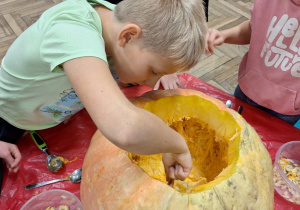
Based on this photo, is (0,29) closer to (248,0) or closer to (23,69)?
(23,69)

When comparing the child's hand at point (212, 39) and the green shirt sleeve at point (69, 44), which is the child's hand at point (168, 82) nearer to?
the child's hand at point (212, 39)

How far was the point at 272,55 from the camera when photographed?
2.91 ft

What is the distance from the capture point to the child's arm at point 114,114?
0.43 m

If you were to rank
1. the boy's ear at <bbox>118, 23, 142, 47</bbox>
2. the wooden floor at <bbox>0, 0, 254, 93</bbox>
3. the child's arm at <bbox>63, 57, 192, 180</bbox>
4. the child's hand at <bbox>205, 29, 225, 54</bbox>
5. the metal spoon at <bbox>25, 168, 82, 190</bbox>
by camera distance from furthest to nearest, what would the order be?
the wooden floor at <bbox>0, 0, 254, 93</bbox> < the child's hand at <bbox>205, 29, 225, 54</bbox> < the metal spoon at <bbox>25, 168, 82, 190</bbox> < the boy's ear at <bbox>118, 23, 142, 47</bbox> < the child's arm at <bbox>63, 57, 192, 180</bbox>

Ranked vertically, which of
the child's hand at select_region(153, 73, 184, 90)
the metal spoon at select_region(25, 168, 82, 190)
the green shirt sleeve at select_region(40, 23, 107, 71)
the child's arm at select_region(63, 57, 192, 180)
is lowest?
the metal spoon at select_region(25, 168, 82, 190)

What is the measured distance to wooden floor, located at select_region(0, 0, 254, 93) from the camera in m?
1.69

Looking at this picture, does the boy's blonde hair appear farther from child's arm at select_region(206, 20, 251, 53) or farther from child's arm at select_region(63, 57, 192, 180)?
child's arm at select_region(206, 20, 251, 53)

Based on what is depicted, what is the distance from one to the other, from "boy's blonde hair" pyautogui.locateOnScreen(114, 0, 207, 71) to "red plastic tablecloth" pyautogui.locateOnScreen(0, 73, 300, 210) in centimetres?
42

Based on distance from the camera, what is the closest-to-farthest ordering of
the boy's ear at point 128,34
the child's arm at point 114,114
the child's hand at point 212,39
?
1. the child's arm at point 114,114
2. the boy's ear at point 128,34
3. the child's hand at point 212,39

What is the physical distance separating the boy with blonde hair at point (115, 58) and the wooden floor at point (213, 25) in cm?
108

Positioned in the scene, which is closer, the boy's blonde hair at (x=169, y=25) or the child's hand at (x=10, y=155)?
the boy's blonde hair at (x=169, y=25)

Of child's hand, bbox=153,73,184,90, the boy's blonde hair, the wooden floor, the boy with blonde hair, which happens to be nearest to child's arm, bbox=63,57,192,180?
the boy with blonde hair

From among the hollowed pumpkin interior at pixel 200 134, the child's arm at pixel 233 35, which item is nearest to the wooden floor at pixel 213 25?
the child's arm at pixel 233 35

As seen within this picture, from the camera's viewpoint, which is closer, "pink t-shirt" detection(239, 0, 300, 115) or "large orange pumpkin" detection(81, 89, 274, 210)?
"large orange pumpkin" detection(81, 89, 274, 210)
